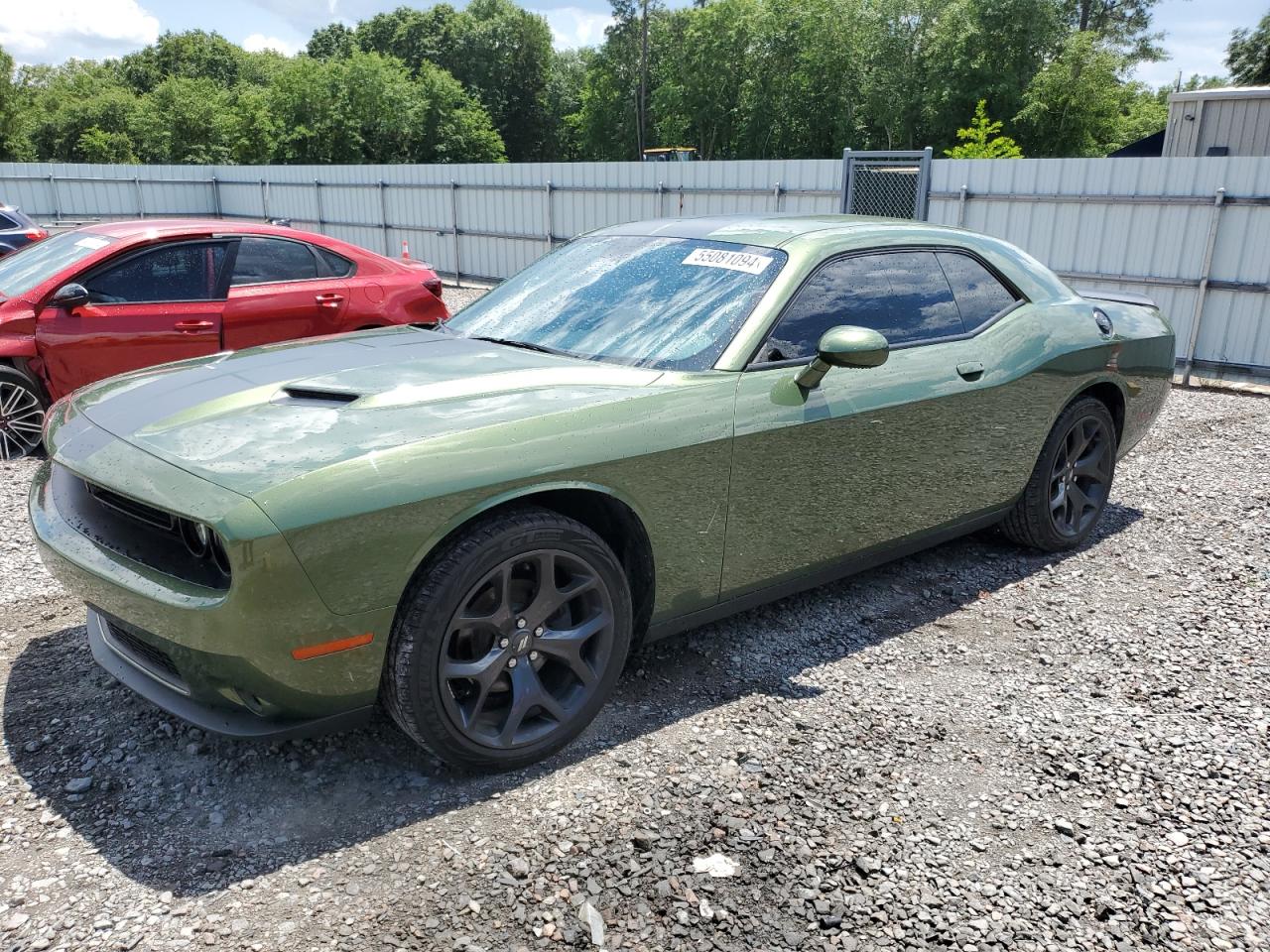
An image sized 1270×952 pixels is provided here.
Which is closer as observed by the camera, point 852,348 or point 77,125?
A: point 852,348

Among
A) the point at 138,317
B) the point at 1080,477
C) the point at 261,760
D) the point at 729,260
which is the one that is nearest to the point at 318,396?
the point at 261,760

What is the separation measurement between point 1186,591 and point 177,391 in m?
4.35

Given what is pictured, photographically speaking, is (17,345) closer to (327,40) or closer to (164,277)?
(164,277)

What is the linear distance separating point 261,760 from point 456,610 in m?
0.91

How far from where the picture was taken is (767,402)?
11.2 feet

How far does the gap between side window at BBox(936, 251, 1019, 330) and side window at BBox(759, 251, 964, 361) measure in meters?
0.06

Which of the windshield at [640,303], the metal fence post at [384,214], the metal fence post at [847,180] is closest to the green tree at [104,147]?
the metal fence post at [384,214]

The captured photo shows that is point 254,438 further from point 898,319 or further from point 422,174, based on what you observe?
point 422,174

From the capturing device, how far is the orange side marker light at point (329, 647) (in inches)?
99.9

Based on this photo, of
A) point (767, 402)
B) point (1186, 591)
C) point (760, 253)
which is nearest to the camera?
point (767, 402)

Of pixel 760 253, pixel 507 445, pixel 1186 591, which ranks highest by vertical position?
pixel 760 253

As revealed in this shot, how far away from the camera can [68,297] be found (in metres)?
6.27

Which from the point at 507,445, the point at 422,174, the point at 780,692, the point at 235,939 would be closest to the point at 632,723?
the point at 780,692

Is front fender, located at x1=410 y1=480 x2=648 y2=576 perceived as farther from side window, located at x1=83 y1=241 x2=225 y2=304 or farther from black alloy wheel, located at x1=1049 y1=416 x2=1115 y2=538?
side window, located at x1=83 y1=241 x2=225 y2=304
